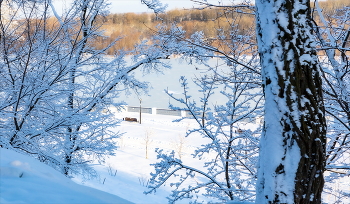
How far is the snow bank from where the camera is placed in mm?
1985

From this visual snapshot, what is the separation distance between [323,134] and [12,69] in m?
4.79

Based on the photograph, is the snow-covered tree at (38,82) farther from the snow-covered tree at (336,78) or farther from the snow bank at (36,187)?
the snow-covered tree at (336,78)

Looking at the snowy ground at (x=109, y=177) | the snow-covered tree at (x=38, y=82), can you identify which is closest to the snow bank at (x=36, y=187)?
the snowy ground at (x=109, y=177)

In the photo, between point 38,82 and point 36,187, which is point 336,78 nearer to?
point 36,187

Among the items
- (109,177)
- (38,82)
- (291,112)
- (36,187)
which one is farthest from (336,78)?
(109,177)

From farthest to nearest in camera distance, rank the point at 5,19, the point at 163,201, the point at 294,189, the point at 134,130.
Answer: the point at 134,130, the point at 163,201, the point at 5,19, the point at 294,189

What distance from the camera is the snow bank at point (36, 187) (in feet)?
6.51

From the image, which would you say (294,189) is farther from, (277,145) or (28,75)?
(28,75)

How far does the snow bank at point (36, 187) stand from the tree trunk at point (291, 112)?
3.73 ft

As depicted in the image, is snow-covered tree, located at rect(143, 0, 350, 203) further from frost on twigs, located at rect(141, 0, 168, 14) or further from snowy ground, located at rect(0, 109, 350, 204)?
frost on twigs, located at rect(141, 0, 168, 14)

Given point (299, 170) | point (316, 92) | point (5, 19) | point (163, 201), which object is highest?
point (5, 19)

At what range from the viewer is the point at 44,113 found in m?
5.59

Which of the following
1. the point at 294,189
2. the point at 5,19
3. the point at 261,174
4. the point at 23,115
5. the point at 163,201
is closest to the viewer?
the point at 294,189

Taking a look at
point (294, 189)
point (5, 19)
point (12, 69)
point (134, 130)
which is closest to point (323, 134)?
point (294, 189)
